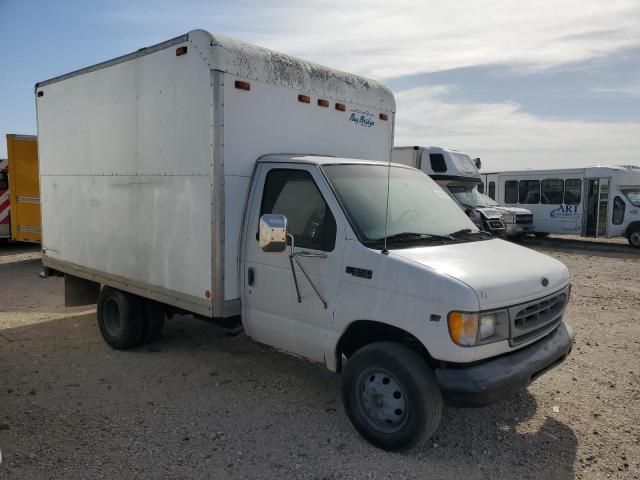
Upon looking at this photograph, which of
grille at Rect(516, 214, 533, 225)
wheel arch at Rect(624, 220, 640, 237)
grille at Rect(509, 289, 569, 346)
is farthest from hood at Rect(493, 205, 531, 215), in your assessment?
grille at Rect(509, 289, 569, 346)

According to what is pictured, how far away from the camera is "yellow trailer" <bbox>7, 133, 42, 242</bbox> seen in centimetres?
1291

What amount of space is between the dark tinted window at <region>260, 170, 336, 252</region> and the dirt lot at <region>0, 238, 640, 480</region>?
1.53 m

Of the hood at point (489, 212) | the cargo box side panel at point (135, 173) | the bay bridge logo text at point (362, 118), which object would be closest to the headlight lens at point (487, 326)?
the cargo box side panel at point (135, 173)

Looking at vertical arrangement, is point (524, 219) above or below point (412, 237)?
below

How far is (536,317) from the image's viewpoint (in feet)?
13.0

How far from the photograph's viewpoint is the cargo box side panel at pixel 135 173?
→ 4.77 metres

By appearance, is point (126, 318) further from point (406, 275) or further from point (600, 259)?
point (600, 259)

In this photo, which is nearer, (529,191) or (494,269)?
(494,269)

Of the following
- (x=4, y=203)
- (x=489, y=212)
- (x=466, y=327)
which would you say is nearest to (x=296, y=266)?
(x=466, y=327)

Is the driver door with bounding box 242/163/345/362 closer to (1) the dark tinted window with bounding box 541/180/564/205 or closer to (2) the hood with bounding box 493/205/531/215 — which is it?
(2) the hood with bounding box 493/205/531/215

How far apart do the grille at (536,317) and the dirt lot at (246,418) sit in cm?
89

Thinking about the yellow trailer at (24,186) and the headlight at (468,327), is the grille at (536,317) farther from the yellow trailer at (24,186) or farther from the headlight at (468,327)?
the yellow trailer at (24,186)

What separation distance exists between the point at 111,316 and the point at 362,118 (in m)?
3.71

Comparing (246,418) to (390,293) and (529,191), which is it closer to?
(390,293)
